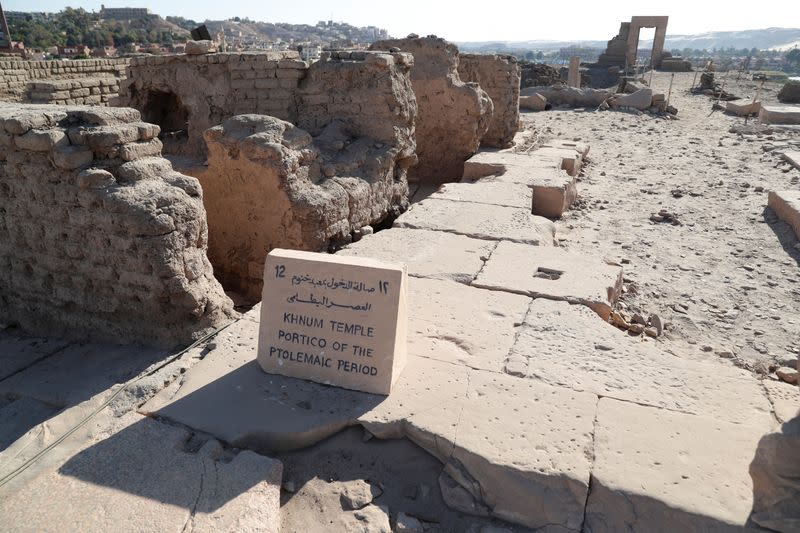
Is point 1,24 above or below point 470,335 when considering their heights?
above

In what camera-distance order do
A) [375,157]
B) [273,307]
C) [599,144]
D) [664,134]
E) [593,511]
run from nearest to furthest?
[593,511] < [273,307] < [375,157] < [599,144] < [664,134]

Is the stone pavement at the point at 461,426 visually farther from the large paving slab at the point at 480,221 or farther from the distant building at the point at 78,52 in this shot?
the distant building at the point at 78,52

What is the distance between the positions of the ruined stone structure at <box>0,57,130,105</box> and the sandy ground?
8500 millimetres

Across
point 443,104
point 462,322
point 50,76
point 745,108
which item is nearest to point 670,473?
point 462,322

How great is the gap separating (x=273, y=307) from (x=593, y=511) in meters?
1.75

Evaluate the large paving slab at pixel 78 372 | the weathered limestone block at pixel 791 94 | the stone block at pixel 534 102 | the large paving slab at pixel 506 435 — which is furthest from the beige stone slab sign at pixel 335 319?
the weathered limestone block at pixel 791 94

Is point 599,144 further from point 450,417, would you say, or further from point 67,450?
point 67,450

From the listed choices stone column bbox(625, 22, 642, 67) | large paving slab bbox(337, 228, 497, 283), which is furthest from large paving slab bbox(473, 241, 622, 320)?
stone column bbox(625, 22, 642, 67)

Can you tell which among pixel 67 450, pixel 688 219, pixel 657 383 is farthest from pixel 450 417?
pixel 688 219

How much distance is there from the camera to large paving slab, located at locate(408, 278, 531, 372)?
122 inches

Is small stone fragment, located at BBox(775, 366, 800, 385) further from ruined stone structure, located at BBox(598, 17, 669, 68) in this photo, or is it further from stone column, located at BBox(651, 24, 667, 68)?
stone column, located at BBox(651, 24, 667, 68)

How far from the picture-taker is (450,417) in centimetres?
256

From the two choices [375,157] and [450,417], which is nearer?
[450,417]

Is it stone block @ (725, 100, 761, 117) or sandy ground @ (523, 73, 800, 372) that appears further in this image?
stone block @ (725, 100, 761, 117)
